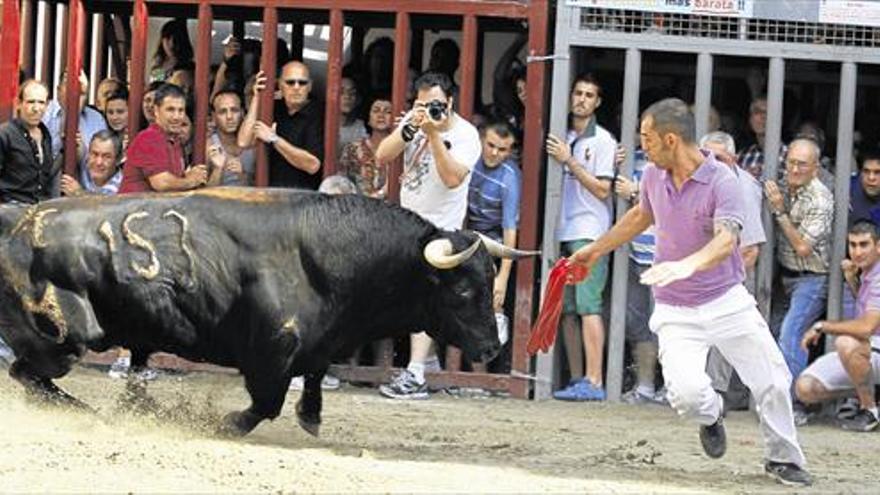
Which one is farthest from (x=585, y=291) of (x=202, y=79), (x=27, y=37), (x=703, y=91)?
(x=27, y=37)

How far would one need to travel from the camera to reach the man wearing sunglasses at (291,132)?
11938mm

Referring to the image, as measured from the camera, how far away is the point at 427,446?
31.7 ft

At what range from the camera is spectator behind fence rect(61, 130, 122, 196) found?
477 inches

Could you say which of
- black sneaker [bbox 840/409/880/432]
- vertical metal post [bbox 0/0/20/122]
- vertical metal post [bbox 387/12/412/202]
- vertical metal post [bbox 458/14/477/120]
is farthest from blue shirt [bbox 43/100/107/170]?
black sneaker [bbox 840/409/880/432]

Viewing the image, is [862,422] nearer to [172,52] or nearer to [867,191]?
[867,191]

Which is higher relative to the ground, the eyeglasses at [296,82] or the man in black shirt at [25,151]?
the eyeglasses at [296,82]

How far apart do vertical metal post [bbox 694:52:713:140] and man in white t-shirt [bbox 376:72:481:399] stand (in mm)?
1307

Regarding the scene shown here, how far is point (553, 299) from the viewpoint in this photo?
30.7ft

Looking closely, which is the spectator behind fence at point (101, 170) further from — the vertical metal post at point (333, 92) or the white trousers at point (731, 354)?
the white trousers at point (731, 354)

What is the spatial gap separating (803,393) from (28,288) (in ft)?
14.6

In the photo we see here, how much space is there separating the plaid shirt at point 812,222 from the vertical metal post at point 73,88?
169 inches

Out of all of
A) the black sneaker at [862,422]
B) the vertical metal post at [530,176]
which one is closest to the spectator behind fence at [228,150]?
the vertical metal post at [530,176]

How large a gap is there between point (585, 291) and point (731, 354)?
3121 millimetres

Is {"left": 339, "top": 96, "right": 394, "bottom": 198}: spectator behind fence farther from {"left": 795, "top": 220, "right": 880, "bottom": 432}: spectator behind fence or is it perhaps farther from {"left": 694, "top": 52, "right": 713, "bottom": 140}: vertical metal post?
{"left": 795, "top": 220, "right": 880, "bottom": 432}: spectator behind fence
